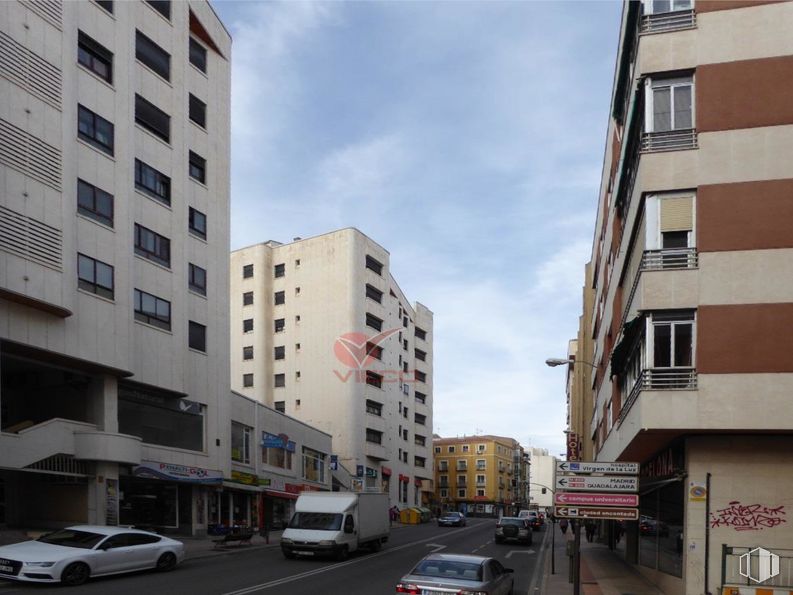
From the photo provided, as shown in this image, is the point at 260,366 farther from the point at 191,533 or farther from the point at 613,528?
the point at 613,528

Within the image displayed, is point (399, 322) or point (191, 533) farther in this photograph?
point (399, 322)

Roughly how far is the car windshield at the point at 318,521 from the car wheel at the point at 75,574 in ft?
30.0

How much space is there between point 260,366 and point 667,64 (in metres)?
58.2

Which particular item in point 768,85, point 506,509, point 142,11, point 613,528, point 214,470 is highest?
point 142,11

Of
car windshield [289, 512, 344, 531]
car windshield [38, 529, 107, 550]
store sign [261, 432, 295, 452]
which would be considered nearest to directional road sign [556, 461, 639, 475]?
car windshield [38, 529, 107, 550]

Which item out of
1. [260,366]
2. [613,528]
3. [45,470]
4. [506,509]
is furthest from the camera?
[506,509]

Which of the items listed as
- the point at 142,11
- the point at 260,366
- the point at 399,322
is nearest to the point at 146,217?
the point at 142,11

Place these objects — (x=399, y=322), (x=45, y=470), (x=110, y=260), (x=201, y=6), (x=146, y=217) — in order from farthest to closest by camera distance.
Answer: (x=399, y=322)
(x=201, y=6)
(x=146, y=217)
(x=110, y=260)
(x=45, y=470)

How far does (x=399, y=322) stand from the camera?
81.1m

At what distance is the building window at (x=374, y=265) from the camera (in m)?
73.4

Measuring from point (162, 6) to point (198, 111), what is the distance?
5.27 metres

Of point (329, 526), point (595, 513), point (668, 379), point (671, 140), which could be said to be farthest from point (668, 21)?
point (329, 526)

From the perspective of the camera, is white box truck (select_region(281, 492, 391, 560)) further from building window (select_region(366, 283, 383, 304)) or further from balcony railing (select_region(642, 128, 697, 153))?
building window (select_region(366, 283, 383, 304))

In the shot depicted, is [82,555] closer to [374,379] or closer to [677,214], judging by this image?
[677,214]
